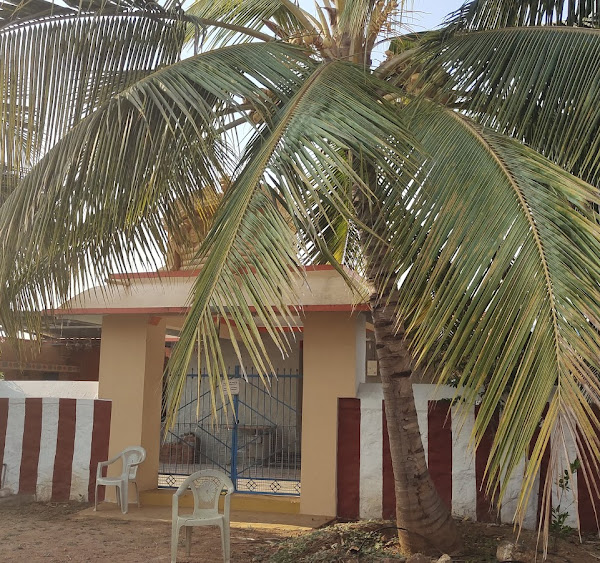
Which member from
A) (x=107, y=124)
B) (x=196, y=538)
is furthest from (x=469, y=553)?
A: (x=107, y=124)

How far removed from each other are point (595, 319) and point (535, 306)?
0.27 meters

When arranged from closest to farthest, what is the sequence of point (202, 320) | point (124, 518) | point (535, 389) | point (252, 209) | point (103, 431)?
1. point (535, 389)
2. point (202, 320)
3. point (252, 209)
4. point (124, 518)
5. point (103, 431)

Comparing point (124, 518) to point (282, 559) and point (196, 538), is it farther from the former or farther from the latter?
point (282, 559)

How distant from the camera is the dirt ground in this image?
644cm

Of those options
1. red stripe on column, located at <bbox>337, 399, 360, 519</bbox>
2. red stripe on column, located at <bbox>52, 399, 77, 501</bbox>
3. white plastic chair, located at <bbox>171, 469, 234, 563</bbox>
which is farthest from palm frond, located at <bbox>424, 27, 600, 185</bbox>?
red stripe on column, located at <bbox>52, 399, 77, 501</bbox>

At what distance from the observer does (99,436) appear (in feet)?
31.8

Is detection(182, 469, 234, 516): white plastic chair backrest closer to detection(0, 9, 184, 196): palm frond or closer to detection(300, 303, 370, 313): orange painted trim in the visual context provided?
detection(300, 303, 370, 313): orange painted trim

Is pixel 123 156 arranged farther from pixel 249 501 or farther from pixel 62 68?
pixel 249 501

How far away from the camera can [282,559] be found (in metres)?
6.39

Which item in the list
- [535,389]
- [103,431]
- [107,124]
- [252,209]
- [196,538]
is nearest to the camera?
[535,389]

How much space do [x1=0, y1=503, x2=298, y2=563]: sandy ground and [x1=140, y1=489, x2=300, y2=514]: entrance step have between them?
88cm

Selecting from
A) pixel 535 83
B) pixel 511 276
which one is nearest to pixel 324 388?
pixel 535 83

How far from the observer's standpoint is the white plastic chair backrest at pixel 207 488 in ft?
22.7

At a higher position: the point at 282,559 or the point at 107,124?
the point at 107,124
